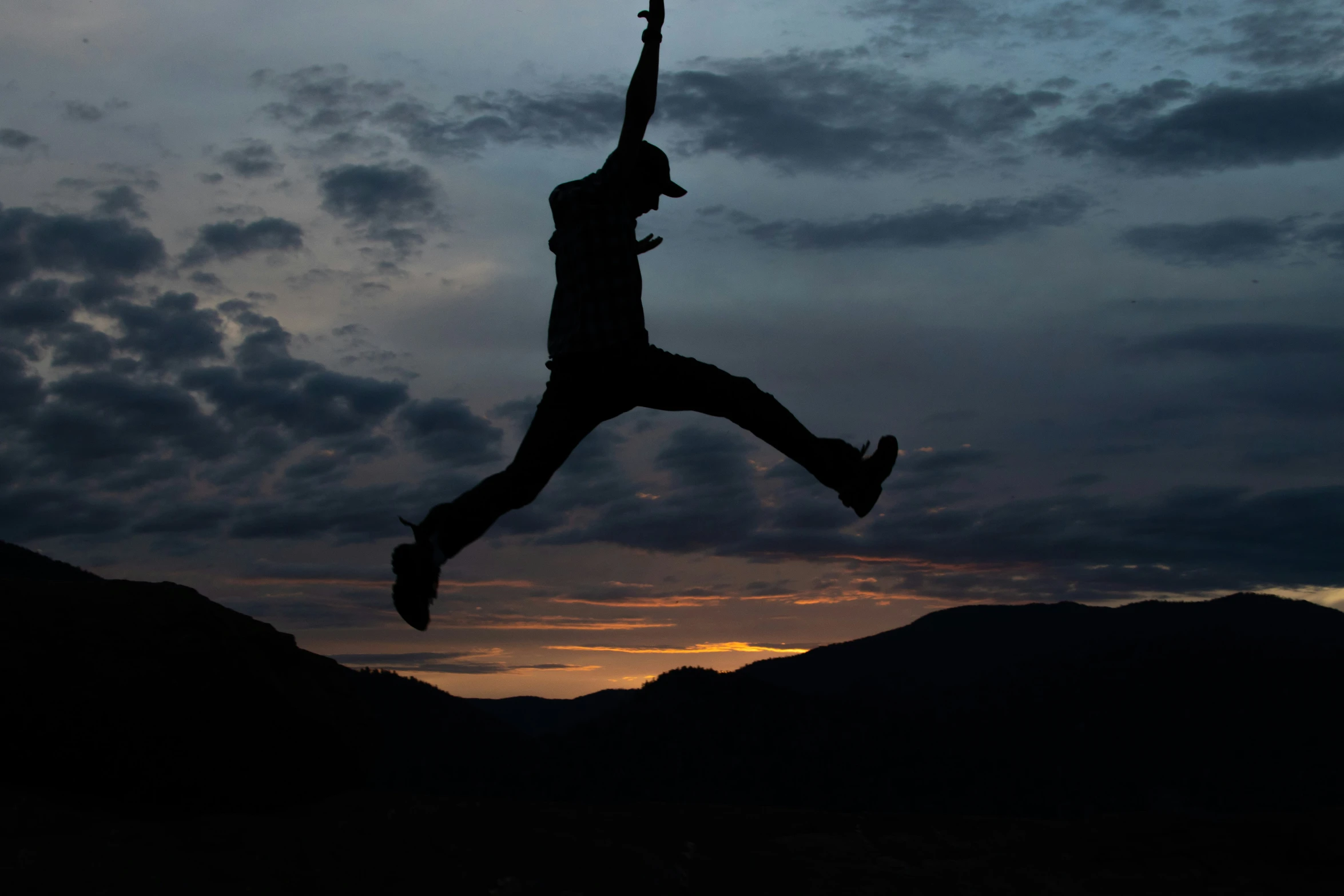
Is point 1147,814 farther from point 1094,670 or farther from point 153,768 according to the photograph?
point 1094,670

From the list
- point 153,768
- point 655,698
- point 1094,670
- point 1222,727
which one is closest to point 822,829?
point 153,768

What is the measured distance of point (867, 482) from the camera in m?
5.64

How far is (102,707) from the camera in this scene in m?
7.47

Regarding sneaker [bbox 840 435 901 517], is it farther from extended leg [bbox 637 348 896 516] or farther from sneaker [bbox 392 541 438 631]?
sneaker [bbox 392 541 438 631]

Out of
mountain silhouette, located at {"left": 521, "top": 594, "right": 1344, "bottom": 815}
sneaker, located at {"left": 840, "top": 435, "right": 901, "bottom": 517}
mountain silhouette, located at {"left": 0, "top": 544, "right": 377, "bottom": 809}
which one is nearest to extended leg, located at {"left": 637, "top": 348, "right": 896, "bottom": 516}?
sneaker, located at {"left": 840, "top": 435, "right": 901, "bottom": 517}

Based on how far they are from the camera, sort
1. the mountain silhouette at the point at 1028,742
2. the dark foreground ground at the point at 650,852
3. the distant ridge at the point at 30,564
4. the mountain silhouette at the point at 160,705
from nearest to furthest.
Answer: the dark foreground ground at the point at 650,852
the mountain silhouette at the point at 160,705
the distant ridge at the point at 30,564
the mountain silhouette at the point at 1028,742

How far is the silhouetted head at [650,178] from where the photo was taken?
5.75m

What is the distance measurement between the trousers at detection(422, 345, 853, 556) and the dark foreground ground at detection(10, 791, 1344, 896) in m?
1.80

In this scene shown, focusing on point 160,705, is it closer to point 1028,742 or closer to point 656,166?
point 656,166

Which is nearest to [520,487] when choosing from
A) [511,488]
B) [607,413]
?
[511,488]

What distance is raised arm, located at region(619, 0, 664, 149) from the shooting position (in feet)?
16.5

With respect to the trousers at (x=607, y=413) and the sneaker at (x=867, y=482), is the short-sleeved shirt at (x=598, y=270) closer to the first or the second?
the trousers at (x=607, y=413)

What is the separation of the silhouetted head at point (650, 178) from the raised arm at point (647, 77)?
50cm

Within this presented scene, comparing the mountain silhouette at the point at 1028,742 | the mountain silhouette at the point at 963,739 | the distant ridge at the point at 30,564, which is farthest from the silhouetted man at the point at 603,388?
the mountain silhouette at the point at 1028,742
